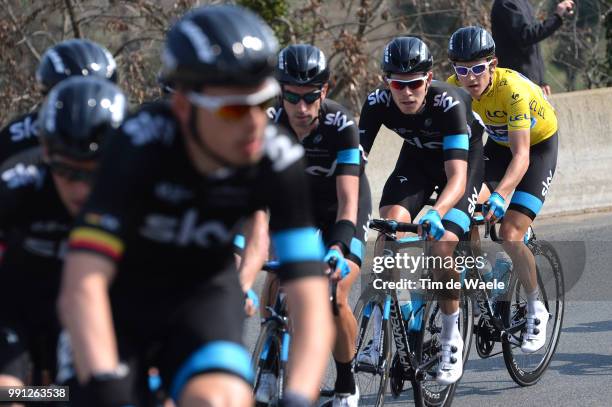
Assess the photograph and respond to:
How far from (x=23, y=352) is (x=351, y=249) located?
2408 mm

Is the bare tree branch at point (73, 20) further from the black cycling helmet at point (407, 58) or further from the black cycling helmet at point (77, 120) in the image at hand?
the black cycling helmet at point (77, 120)

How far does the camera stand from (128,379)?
3.38 meters

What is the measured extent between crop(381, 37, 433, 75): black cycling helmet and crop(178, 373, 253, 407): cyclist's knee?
12.7 ft

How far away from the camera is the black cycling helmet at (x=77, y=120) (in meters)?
3.85

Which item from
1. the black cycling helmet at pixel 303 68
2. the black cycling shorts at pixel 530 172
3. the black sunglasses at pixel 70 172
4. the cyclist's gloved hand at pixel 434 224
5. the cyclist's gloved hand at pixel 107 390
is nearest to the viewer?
the cyclist's gloved hand at pixel 107 390

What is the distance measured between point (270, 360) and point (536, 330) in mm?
2568

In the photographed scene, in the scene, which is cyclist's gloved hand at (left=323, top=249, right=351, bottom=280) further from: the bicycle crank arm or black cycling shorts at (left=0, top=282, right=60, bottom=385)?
the bicycle crank arm

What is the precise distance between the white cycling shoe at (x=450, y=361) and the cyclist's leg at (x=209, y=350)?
11.0ft

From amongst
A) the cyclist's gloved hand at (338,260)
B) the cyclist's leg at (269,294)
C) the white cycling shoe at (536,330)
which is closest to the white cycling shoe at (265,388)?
the cyclist's leg at (269,294)

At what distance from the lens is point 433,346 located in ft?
23.8

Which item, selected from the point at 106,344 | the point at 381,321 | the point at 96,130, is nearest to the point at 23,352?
the point at 96,130

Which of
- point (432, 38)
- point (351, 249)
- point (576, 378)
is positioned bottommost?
point (576, 378)

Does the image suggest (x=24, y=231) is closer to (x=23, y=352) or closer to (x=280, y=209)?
(x=23, y=352)

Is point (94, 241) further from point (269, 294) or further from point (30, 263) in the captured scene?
point (269, 294)
